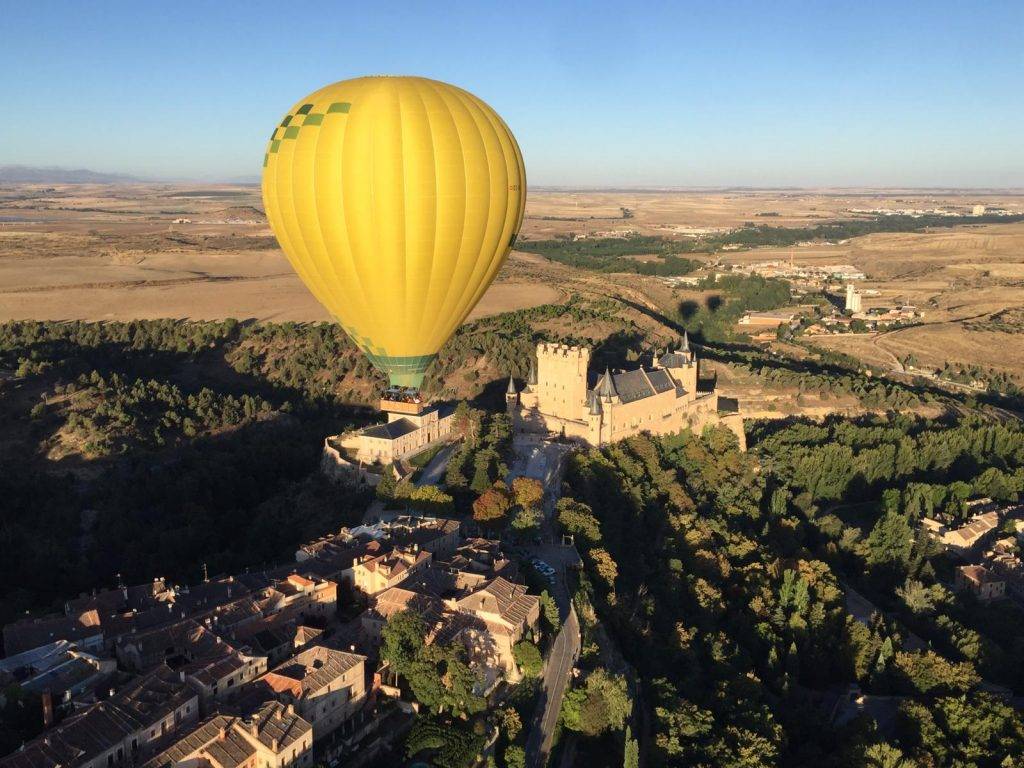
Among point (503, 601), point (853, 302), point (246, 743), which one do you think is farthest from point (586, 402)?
point (853, 302)

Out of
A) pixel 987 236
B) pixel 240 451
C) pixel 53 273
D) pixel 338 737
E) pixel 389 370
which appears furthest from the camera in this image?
pixel 987 236

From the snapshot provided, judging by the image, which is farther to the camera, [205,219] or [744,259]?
[205,219]

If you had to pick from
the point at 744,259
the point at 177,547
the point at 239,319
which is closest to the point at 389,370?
the point at 177,547

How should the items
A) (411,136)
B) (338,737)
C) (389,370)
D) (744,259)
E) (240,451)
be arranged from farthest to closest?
(744,259) → (240,451) → (389,370) → (411,136) → (338,737)

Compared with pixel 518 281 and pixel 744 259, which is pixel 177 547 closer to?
pixel 518 281

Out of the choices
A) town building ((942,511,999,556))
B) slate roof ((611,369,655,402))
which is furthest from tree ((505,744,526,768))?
town building ((942,511,999,556))

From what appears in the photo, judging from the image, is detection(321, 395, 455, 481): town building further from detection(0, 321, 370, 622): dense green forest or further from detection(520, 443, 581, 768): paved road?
detection(520, 443, 581, 768): paved road

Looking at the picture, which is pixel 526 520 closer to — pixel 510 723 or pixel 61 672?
pixel 510 723
